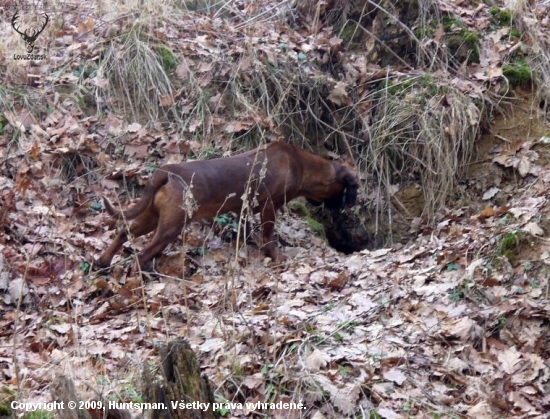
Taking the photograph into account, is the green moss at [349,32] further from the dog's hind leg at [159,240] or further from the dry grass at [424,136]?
the dog's hind leg at [159,240]

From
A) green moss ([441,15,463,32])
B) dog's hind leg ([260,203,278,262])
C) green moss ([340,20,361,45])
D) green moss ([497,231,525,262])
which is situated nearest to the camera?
green moss ([497,231,525,262])

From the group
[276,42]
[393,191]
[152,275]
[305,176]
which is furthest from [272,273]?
[276,42]

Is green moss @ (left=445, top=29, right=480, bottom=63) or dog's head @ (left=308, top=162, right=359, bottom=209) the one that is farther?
green moss @ (left=445, top=29, right=480, bottom=63)

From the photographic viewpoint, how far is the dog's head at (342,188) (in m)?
8.60

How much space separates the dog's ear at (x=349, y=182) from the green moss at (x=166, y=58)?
2.26m

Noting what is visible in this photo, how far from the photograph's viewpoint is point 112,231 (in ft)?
25.5

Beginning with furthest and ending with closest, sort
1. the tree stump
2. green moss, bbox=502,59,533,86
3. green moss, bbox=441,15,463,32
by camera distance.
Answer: green moss, bbox=441,15,463,32 → green moss, bbox=502,59,533,86 → the tree stump

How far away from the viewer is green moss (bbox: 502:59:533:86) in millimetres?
8867

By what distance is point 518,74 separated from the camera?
890 cm

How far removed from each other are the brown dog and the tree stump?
2665 millimetres

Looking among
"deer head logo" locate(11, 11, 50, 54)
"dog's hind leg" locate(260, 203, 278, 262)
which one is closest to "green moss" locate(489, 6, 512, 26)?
"dog's hind leg" locate(260, 203, 278, 262)

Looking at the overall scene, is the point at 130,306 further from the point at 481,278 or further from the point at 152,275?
the point at 481,278

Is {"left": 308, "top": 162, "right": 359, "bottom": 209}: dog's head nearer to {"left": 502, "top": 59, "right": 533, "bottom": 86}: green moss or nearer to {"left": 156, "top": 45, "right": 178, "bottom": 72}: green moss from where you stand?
{"left": 502, "top": 59, "right": 533, "bottom": 86}: green moss

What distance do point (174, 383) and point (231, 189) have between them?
3814 mm
